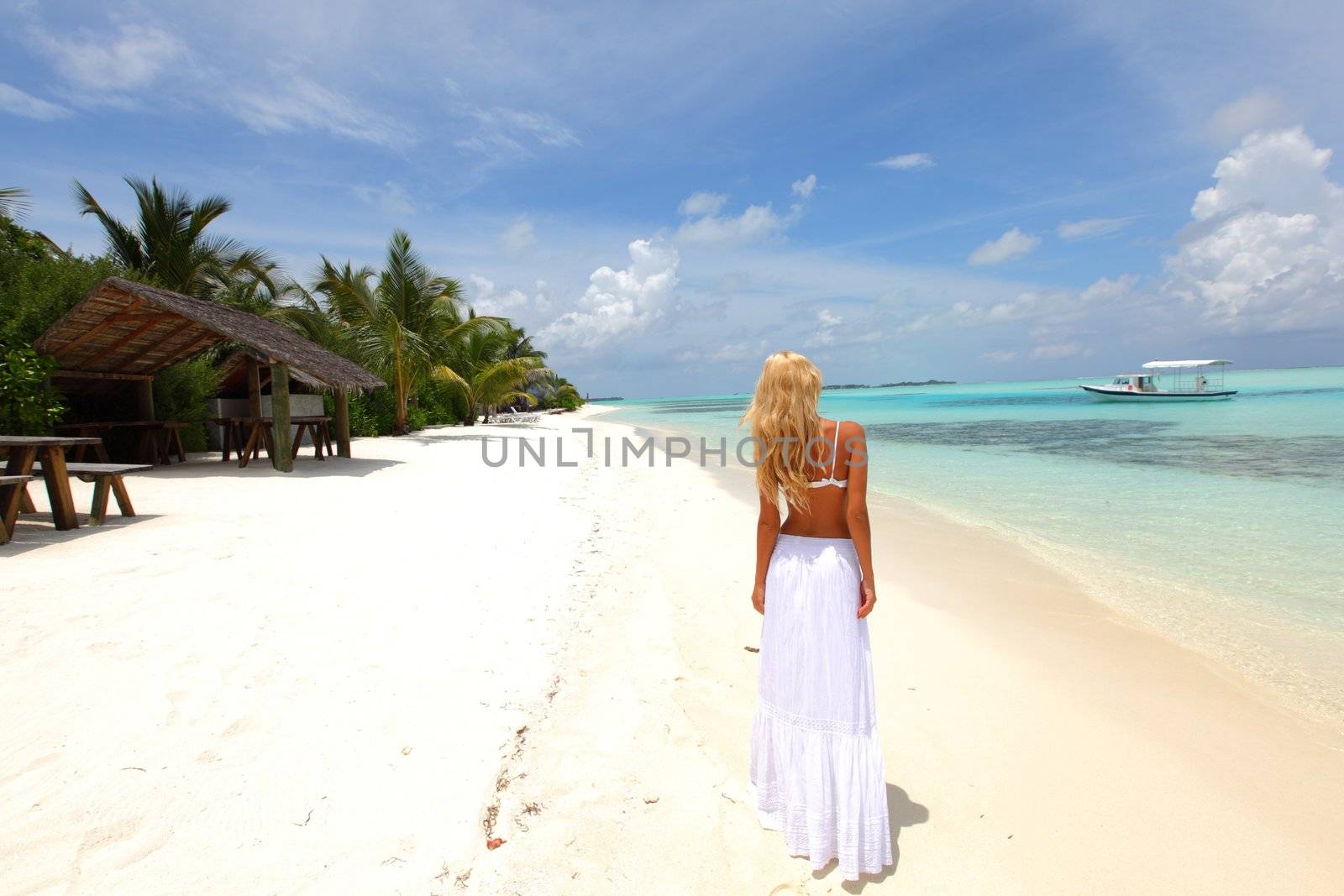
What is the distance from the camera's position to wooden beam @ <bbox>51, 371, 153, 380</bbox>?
8859 mm

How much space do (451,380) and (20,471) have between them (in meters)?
19.7

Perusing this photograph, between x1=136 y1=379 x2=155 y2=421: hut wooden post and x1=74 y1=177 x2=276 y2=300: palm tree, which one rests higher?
x1=74 y1=177 x2=276 y2=300: palm tree

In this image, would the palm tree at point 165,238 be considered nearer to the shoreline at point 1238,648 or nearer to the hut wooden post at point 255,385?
the hut wooden post at point 255,385

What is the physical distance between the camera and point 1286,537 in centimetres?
723

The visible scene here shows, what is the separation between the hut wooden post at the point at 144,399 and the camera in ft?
33.9

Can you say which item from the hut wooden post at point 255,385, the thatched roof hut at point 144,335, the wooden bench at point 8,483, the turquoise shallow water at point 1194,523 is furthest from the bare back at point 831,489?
the hut wooden post at point 255,385

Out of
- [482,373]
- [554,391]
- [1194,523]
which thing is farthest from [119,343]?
[554,391]

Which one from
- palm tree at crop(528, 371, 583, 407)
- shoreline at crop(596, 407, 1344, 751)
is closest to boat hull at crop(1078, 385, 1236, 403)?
palm tree at crop(528, 371, 583, 407)

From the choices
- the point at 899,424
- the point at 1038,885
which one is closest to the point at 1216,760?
the point at 1038,885

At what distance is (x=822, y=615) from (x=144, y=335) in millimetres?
10938

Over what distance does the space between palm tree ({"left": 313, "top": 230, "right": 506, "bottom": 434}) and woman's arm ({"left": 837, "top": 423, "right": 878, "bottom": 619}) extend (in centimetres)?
1973

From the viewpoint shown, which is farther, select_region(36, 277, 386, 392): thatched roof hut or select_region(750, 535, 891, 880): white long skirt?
select_region(36, 277, 386, 392): thatched roof hut

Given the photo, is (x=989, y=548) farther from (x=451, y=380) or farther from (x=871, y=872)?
(x=451, y=380)

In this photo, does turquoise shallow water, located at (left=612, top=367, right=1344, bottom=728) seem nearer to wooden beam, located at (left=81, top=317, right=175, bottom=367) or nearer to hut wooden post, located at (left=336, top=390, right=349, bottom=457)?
wooden beam, located at (left=81, top=317, right=175, bottom=367)
